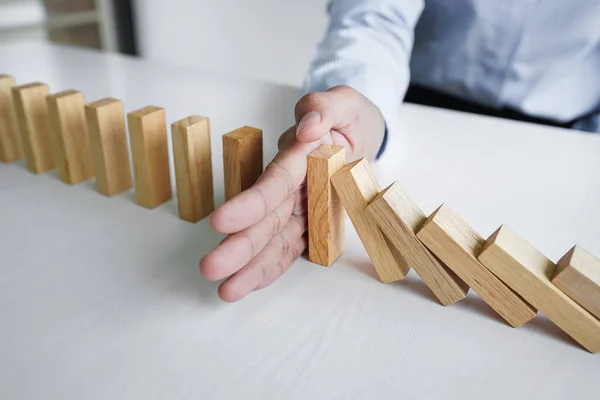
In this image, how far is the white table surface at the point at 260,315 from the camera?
35 centimetres

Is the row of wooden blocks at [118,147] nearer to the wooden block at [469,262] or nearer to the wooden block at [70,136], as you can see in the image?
the wooden block at [70,136]

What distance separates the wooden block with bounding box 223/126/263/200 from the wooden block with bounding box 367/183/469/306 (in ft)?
0.46

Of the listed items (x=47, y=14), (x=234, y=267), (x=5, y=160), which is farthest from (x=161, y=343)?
(x=47, y=14)

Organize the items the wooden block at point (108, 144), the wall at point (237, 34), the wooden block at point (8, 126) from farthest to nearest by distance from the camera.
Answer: the wall at point (237, 34)
the wooden block at point (8, 126)
the wooden block at point (108, 144)

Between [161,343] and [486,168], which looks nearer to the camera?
[161,343]

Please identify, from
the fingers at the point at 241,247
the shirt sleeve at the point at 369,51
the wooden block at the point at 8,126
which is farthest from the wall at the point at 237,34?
the fingers at the point at 241,247

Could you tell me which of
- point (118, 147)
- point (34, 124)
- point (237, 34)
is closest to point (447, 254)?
point (118, 147)

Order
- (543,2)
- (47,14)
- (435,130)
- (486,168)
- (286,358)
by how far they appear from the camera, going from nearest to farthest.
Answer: (286,358), (486,168), (435,130), (543,2), (47,14)

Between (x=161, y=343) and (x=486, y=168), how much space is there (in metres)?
0.47

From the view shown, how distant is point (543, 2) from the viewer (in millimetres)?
939

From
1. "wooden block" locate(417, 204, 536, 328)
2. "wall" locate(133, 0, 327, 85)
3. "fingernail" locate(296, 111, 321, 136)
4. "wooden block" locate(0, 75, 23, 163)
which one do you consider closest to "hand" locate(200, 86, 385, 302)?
"fingernail" locate(296, 111, 321, 136)

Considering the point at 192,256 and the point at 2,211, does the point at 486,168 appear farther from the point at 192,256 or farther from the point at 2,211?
the point at 2,211

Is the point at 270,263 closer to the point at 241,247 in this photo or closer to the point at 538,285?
the point at 241,247

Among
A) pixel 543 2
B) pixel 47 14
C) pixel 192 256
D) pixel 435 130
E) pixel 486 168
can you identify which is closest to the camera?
pixel 192 256
